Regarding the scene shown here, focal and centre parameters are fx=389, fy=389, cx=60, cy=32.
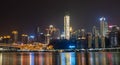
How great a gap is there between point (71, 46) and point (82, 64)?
82.8 meters

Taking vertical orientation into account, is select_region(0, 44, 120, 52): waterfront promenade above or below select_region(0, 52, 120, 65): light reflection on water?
above

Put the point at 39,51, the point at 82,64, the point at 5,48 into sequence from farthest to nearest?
the point at 39,51
the point at 5,48
the point at 82,64

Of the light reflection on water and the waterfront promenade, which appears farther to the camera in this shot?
the waterfront promenade

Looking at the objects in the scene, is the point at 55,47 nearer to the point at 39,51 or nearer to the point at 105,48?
the point at 39,51

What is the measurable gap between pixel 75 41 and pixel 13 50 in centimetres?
2460

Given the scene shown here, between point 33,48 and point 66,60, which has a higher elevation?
point 33,48

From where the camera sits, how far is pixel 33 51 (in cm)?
13275

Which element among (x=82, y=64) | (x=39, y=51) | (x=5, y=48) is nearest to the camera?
(x=82, y=64)

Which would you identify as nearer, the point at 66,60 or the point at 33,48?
the point at 66,60

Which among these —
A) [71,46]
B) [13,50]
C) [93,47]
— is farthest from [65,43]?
[13,50]

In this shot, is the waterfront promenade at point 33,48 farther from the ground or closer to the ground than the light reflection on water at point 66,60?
farther from the ground

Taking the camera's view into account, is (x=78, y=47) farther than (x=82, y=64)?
Yes

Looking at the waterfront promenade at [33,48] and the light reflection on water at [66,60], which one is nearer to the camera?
the light reflection on water at [66,60]

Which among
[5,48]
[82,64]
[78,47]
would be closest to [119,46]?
[78,47]
